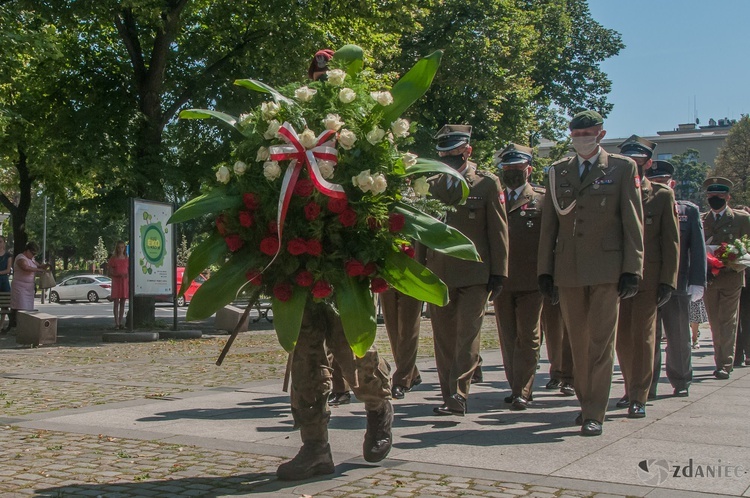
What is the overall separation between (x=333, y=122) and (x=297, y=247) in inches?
27.2

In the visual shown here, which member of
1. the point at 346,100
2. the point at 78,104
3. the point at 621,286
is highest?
the point at 78,104

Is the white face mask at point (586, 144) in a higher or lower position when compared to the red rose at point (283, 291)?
higher

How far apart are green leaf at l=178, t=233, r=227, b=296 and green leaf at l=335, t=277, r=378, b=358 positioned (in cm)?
68

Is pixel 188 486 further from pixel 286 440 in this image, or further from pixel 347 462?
pixel 286 440

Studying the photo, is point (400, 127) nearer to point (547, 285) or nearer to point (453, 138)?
point (547, 285)

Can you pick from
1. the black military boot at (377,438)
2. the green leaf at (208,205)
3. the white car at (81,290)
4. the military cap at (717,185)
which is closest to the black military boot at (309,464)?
the black military boot at (377,438)

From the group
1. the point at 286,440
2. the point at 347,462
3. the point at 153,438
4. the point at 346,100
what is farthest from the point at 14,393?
the point at 346,100

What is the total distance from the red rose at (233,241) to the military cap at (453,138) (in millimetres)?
3154

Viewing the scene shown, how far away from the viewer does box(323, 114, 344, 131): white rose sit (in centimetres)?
520

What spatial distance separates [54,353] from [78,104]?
8.09 meters

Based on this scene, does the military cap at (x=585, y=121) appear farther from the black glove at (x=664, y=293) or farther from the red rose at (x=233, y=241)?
the red rose at (x=233, y=241)

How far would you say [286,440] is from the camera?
22.1ft

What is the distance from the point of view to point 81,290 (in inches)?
1989

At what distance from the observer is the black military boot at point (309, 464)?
543cm
